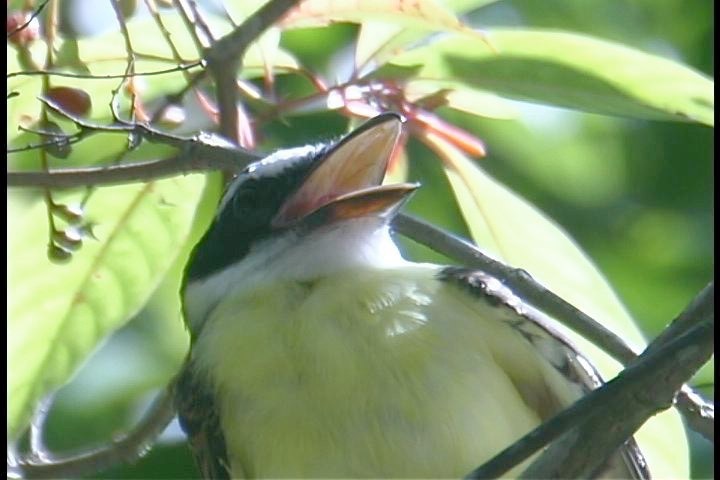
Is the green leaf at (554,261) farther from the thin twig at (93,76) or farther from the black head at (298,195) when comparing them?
the thin twig at (93,76)

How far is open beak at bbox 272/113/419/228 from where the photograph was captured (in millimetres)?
4016

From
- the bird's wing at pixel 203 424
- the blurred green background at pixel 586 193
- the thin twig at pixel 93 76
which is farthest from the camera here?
the blurred green background at pixel 586 193

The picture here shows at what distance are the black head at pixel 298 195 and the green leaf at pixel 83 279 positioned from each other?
17 centimetres

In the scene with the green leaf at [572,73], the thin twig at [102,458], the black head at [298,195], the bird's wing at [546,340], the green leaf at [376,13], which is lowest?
the thin twig at [102,458]

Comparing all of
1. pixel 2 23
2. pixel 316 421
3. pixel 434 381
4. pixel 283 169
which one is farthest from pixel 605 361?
pixel 2 23

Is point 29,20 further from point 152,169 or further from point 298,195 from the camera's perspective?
point 298,195

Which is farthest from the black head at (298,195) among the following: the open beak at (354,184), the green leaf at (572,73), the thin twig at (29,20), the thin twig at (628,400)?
the thin twig at (628,400)

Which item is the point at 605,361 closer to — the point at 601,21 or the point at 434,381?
the point at 434,381

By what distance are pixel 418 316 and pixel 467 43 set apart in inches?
30.8

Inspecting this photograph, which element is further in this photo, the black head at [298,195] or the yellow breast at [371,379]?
the black head at [298,195]

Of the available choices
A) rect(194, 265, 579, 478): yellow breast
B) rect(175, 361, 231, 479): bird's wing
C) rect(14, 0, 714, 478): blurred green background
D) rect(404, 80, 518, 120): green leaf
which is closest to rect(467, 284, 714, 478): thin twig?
rect(194, 265, 579, 478): yellow breast

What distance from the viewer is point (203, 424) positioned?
402 centimetres

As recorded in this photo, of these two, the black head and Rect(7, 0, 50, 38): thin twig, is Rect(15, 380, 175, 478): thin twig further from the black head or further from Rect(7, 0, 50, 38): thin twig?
Rect(7, 0, 50, 38): thin twig

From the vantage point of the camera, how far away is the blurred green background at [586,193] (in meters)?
6.40
